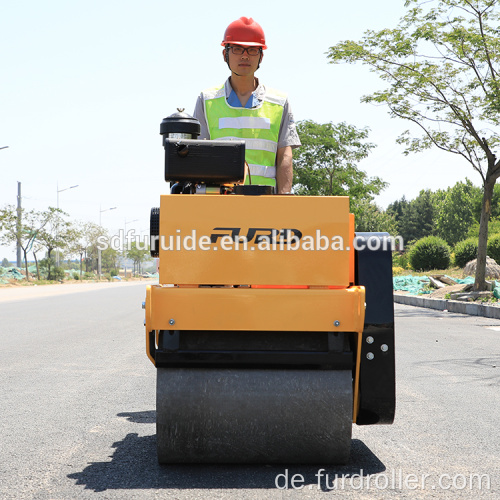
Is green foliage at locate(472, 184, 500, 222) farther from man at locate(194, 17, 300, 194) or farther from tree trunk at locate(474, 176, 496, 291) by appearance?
man at locate(194, 17, 300, 194)

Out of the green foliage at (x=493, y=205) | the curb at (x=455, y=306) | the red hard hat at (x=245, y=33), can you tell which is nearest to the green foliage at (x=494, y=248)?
the curb at (x=455, y=306)

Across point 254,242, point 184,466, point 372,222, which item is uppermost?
point 372,222

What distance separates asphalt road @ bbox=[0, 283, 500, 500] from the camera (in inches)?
136

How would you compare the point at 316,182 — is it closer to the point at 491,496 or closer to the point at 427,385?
the point at 427,385

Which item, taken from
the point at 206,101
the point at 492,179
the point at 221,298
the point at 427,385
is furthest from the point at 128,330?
the point at 492,179

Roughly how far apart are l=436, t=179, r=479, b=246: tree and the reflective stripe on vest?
86.9 metres

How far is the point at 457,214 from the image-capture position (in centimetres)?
9056

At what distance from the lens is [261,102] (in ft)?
14.7

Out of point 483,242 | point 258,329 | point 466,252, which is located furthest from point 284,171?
point 466,252

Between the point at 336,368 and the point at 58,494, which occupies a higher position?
the point at 336,368

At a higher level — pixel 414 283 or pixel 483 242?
pixel 483 242

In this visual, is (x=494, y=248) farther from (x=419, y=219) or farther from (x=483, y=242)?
(x=419, y=219)

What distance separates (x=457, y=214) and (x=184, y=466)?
90910 mm

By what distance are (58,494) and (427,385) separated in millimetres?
4281
